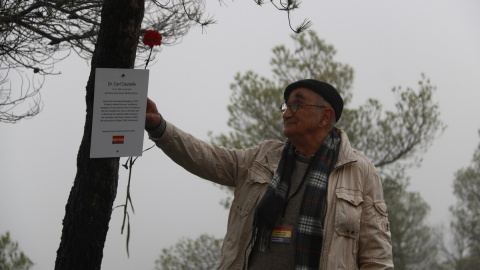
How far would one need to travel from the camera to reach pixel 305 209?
90.4 inches

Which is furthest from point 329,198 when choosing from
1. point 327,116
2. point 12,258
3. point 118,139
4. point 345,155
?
point 12,258

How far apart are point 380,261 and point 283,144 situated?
0.66 meters

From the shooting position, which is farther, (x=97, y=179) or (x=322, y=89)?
(x=322, y=89)

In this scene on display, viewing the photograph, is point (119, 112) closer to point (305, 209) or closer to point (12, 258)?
point (305, 209)

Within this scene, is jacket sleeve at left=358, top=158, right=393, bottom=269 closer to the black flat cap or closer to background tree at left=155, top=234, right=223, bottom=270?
the black flat cap

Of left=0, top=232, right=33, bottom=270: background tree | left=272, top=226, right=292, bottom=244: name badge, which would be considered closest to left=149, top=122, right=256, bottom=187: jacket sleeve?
left=272, top=226, right=292, bottom=244: name badge

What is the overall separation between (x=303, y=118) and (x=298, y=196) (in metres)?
0.35

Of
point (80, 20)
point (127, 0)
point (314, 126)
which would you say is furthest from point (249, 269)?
point (80, 20)

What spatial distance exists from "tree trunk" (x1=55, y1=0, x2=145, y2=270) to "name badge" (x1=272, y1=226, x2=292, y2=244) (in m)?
0.66

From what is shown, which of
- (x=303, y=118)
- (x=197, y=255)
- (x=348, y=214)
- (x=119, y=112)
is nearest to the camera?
(x=119, y=112)

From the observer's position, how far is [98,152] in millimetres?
2090

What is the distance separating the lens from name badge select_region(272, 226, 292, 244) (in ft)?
7.52

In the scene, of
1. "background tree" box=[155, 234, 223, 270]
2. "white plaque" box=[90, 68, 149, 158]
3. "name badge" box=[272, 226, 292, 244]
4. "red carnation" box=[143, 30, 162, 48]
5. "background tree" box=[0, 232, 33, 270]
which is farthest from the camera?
"background tree" box=[155, 234, 223, 270]

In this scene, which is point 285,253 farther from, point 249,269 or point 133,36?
point 133,36
